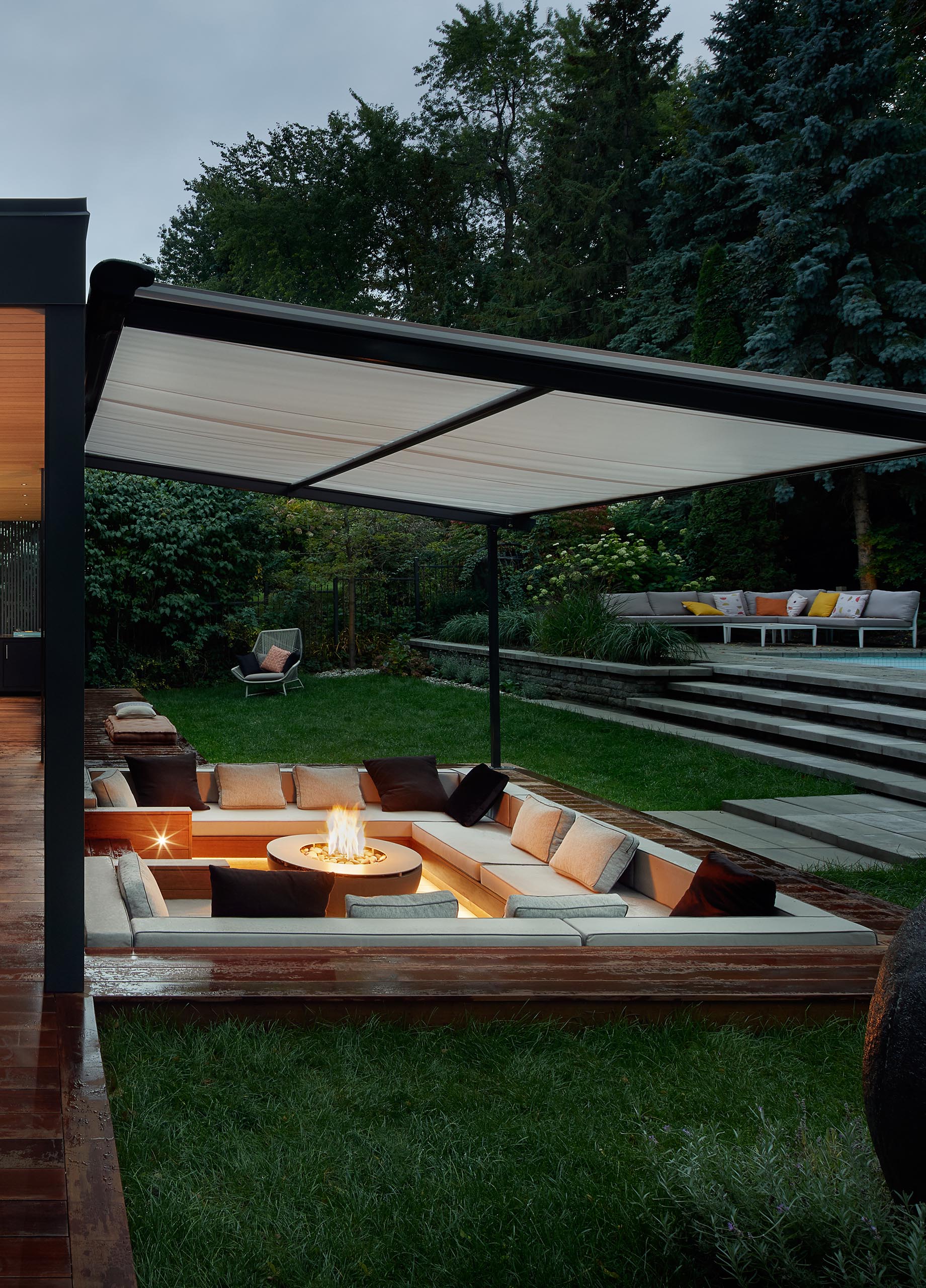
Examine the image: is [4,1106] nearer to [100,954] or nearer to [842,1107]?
[100,954]

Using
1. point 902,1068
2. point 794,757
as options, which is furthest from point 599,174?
point 902,1068

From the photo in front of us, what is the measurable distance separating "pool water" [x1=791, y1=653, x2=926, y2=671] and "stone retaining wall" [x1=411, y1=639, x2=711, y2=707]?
1.94m

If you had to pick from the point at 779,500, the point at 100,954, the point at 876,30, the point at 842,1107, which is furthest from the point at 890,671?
the point at 876,30

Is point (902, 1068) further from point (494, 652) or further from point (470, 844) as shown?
point (494, 652)

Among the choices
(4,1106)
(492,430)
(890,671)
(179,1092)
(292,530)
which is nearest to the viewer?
(4,1106)

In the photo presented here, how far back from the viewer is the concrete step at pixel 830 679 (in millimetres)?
10000

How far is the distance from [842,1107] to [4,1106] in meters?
2.41

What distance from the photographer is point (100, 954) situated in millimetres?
3793

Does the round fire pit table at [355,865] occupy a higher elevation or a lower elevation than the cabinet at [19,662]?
lower

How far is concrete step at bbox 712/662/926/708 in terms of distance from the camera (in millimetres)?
10000

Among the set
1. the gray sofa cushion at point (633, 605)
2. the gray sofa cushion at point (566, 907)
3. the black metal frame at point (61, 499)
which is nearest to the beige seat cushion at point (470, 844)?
the gray sofa cushion at point (566, 907)

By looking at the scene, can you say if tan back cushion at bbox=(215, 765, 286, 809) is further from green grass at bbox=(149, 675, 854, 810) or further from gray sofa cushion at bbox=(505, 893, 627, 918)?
gray sofa cushion at bbox=(505, 893, 627, 918)

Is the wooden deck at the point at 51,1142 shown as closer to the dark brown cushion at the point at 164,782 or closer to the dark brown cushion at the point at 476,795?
the dark brown cushion at the point at 164,782

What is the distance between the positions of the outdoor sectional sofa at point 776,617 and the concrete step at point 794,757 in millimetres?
2156
